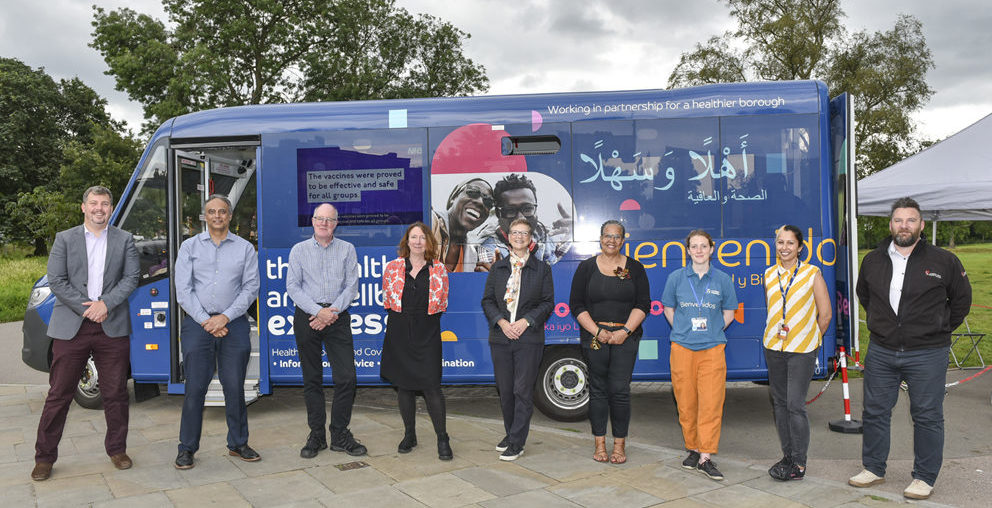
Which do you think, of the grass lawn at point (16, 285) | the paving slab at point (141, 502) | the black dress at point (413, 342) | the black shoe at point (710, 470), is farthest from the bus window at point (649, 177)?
the grass lawn at point (16, 285)

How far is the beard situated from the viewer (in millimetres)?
4402

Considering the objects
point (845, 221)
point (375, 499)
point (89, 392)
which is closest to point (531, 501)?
point (375, 499)

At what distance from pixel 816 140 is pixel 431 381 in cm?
378

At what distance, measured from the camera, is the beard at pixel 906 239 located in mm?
4402

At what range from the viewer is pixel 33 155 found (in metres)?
38.8

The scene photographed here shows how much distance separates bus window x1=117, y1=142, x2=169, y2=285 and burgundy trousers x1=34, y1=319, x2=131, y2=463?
4.83 ft

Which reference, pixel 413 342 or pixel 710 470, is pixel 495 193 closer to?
pixel 413 342

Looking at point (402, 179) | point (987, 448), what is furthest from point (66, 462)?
point (987, 448)

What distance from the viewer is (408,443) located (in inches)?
211

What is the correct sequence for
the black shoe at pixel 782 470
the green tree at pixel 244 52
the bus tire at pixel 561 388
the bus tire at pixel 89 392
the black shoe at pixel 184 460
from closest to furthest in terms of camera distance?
the black shoe at pixel 782 470, the black shoe at pixel 184 460, the bus tire at pixel 561 388, the bus tire at pixel 89 392, the green tree at pixel 244 52

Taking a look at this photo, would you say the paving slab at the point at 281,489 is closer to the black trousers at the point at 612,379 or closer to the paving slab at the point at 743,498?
the black trousers at the point at 612,379

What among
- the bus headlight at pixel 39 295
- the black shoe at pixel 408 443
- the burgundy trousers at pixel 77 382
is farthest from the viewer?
the bus headlight at pixel 39 295

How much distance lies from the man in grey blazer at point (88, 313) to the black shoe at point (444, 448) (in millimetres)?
2238

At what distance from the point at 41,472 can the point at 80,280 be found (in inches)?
53.0
